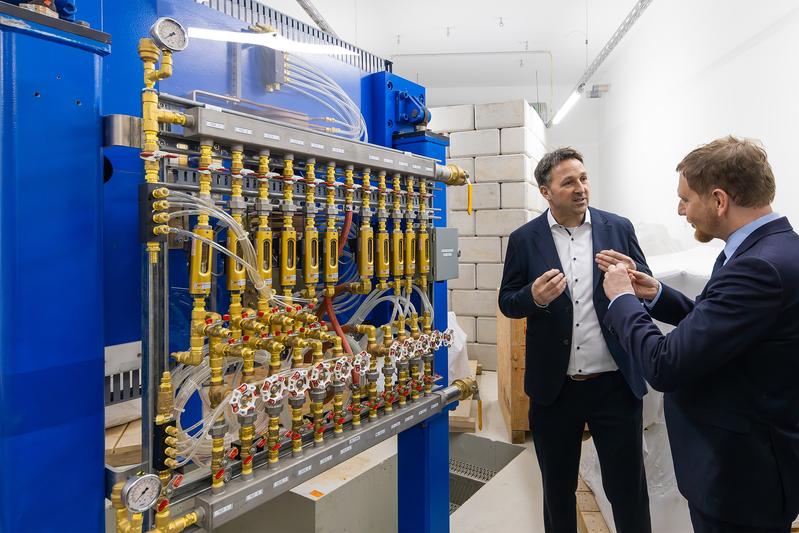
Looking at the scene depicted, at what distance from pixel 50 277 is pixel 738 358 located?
4.05 feet

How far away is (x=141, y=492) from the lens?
2.65ft

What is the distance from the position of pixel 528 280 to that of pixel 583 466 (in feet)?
3.41

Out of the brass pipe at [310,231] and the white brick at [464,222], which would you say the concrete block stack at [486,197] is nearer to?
the white brick at [464,222]

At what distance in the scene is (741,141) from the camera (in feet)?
3.40

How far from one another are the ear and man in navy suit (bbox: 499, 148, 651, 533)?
46 cm

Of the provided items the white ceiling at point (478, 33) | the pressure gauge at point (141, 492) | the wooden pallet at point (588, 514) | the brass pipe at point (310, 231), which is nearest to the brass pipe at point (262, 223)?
the brass pipe at point (310, 231)

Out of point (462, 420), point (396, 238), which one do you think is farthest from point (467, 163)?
point (396, 238)

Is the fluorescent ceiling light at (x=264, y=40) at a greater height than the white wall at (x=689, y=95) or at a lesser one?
lesser

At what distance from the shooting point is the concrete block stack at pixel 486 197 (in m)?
3.65

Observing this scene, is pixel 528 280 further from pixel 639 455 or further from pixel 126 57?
pixel 126 57

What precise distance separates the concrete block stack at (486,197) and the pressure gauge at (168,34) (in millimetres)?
3019

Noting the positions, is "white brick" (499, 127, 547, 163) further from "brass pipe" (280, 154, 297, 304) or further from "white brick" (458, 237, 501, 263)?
"brass pipe" (280, 154, 297, 304)

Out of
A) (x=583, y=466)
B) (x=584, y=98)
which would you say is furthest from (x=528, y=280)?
(x=584, y=98)

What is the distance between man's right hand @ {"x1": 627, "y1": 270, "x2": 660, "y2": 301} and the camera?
133cm
